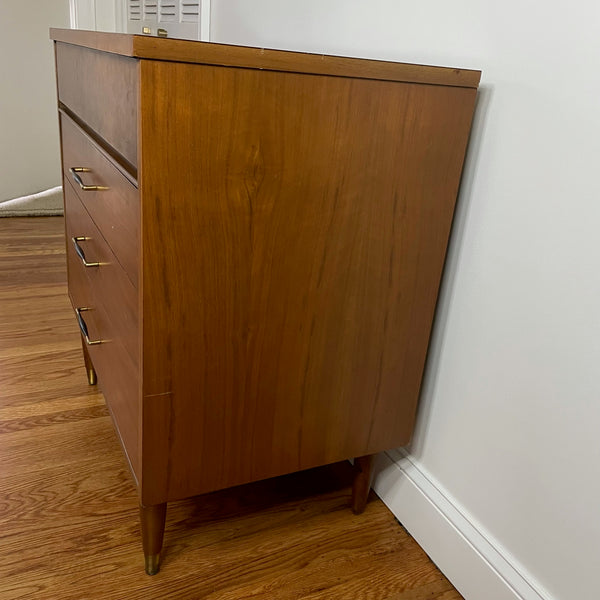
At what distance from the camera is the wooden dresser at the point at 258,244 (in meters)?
0.75

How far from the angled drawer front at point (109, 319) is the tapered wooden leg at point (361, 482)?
434mm

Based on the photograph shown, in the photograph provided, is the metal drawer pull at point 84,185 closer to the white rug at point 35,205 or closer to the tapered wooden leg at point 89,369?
the tapered wooden leg at point 89,369

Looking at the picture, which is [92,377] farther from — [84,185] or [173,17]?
[173,17]

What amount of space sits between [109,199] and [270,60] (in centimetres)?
36

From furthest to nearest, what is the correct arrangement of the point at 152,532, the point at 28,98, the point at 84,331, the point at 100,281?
the point at 28,98 < the point at 84,331 < the point at 100,281 < the point at 152,532

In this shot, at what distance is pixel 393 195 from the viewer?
91 centimetres

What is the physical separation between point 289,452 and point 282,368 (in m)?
0.17

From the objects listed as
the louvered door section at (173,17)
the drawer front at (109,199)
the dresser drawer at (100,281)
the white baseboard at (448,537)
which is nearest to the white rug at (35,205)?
the louvered door section at (173,17)

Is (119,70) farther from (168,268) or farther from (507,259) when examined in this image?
(507,259)

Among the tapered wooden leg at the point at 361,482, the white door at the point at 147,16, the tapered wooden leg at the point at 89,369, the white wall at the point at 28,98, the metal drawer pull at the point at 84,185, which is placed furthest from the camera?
the white wall at the point at 28,98

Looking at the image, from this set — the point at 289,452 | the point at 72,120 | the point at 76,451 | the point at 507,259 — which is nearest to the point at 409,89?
the point at 507,259

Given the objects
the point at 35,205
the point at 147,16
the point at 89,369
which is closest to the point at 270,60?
the point at 89,369

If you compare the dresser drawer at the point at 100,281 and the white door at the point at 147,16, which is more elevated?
the white door at the point at 147,16

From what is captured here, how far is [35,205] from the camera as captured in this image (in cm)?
282
